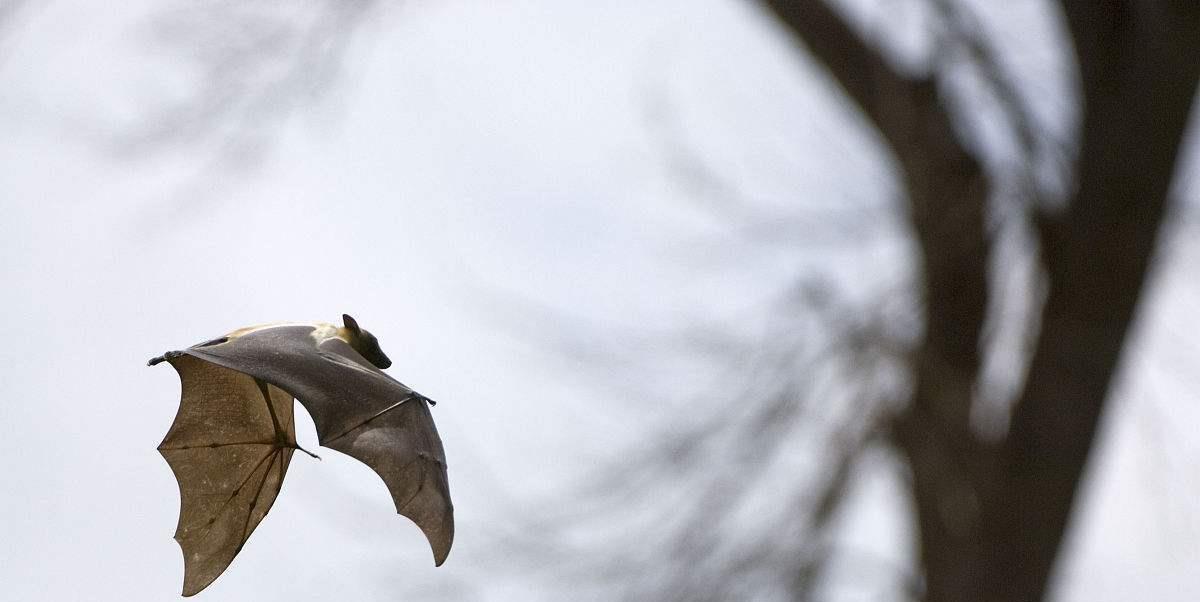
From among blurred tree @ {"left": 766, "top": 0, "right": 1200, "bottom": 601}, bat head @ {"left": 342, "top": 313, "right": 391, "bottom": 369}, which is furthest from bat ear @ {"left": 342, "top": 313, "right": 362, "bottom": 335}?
blurred tree @ {"left": 766, "top": 0, "right": 1200, "bottom": 601}

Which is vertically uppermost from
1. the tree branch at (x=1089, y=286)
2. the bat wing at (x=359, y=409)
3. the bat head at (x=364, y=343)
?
the tree branch at (x=1089, y=286)

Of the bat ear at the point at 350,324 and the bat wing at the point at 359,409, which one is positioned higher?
the bat ear at the point at 350,324

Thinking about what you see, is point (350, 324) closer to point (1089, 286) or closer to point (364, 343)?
point (364, 343)

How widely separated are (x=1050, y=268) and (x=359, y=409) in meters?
1.65

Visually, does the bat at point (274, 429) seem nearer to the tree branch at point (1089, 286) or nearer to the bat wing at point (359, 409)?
the bat wing at point (359, 409)

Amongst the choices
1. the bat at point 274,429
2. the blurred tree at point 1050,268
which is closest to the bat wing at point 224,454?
the bat at point 274,429

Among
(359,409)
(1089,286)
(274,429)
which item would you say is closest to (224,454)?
(274,429)

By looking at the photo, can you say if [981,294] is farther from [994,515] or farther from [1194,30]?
[1194,30]

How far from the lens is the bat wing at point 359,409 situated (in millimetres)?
410

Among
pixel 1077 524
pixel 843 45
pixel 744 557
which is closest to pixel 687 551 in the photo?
pixel 744 557

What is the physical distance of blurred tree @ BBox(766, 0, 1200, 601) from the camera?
1.76m

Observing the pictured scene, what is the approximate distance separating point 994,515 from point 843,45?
34.5 inches

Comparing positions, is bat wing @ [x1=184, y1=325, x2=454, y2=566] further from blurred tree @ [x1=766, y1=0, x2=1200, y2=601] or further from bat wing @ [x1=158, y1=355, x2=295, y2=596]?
blurred tree @ [x1=766, y1=0, x2=1200, y2=601]

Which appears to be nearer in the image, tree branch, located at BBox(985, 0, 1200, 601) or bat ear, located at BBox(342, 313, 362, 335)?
bat ear, located at BBox(342, 313, 362, 335)
